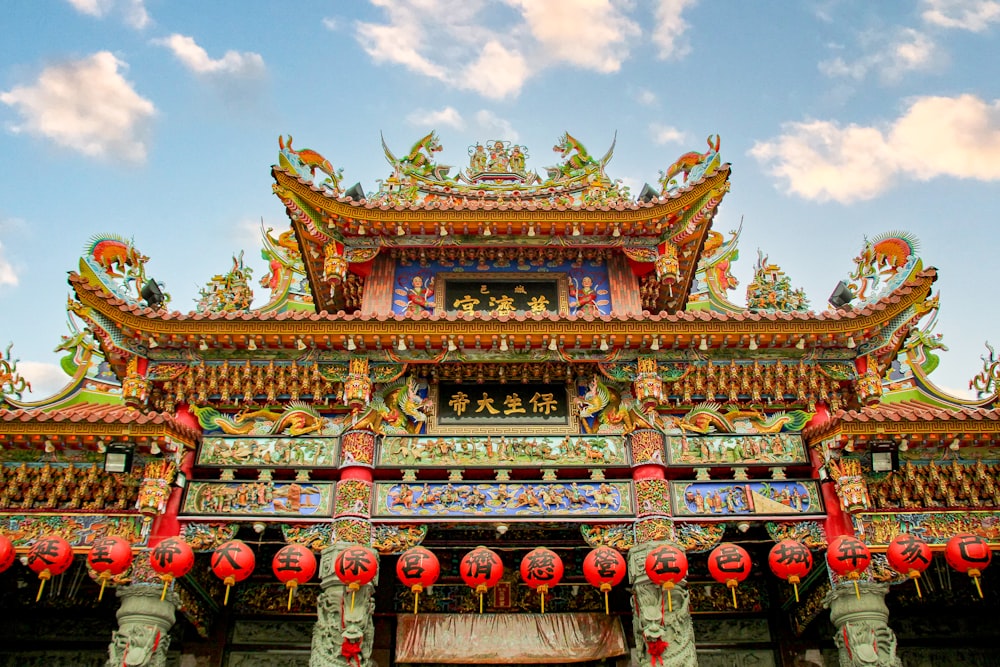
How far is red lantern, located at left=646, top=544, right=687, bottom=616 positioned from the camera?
26.6ft

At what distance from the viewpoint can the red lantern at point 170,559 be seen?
8117 mm

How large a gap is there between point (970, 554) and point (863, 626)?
1.47m

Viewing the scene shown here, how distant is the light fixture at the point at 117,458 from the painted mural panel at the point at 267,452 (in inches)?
39.2

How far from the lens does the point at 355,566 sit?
824cm

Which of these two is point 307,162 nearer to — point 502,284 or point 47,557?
point 502,284

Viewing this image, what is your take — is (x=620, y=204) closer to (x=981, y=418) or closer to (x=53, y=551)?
(x=981, y=418)

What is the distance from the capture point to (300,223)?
12195 mm

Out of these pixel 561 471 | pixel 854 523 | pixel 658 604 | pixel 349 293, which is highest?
pixel 349 293

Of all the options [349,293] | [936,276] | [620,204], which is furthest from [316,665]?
[936,276]

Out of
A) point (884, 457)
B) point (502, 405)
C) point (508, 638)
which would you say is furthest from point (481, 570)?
point (884, 457)

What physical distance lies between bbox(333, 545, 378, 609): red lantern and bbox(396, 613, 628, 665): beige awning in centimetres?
235

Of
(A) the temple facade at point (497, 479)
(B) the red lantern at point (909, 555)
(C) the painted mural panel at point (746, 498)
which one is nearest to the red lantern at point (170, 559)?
(A) the temple facade at point (497, 479)

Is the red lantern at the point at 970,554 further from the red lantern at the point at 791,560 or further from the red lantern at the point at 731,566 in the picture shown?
the red lantern at the point at 731,566

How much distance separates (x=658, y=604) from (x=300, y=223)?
26.9 ft
